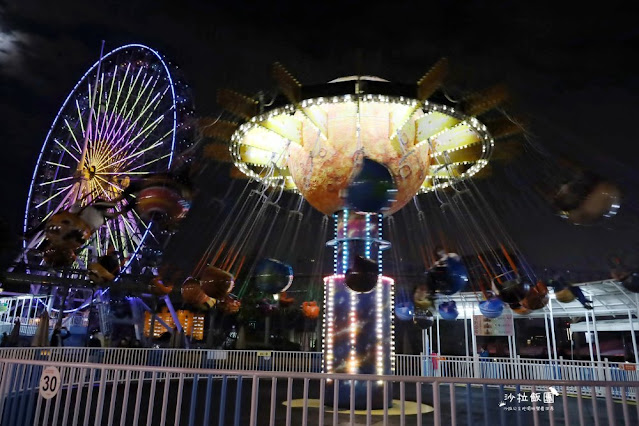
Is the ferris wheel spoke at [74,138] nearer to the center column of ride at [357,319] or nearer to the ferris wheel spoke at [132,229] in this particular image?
the ferris wheel spoke at [132,229]

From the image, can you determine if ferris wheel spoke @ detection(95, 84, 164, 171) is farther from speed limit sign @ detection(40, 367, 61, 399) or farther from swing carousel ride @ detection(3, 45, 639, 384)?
speed limit sign @ detection(40, 367, 61, 399)

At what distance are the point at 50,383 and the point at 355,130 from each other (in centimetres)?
569

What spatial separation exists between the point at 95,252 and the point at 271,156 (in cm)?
1555

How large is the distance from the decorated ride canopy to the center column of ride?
0.65m

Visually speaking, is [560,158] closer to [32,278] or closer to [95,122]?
[95,122]

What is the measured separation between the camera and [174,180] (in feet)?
23.4

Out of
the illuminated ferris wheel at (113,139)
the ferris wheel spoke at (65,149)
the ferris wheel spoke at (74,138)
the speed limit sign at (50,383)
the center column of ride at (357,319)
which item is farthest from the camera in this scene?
the ferris wheel spoke at (74,138)

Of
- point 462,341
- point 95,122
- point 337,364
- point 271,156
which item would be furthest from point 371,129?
point 462,341

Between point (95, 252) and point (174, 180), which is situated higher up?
point (95, 252)

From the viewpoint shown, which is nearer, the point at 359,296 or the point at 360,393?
the point at 360,393

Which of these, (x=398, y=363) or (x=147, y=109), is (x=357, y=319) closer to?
(x=398, y=363)

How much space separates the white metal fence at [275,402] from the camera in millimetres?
4090

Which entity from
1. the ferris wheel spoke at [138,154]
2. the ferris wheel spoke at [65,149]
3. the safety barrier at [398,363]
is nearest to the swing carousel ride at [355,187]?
the safety barrier at [398,363]

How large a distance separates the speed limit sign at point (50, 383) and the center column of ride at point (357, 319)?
4.42 metres
